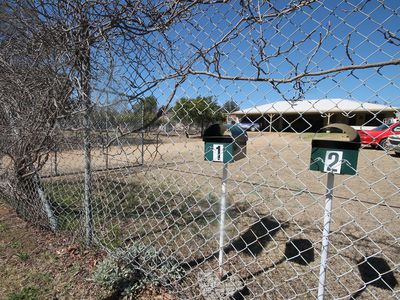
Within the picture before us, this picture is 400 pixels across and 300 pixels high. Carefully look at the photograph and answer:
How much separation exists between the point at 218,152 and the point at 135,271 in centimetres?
125

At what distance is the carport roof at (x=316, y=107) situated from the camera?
3.80 feet

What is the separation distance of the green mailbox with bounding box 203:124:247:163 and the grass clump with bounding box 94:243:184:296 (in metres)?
0.99

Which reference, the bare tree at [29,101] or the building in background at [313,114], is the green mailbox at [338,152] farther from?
the bare tree at [29,101]

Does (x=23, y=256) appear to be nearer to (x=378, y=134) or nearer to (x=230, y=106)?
(x=230, y=106)

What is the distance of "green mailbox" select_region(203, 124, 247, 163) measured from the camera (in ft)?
6.17

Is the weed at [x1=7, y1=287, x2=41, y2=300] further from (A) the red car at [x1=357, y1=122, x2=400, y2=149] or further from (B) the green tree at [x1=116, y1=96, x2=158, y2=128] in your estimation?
(A) the red car at [x1=357, y1=122, x2=400, y2=149]

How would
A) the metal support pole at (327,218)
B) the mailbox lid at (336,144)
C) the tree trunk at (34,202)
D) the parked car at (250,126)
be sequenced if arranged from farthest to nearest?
1. the tree trunk at (34,202)
2. the parked car at (250,126)
3. the metal support pole at (327,218)
4. the mailbox lid at (336,144)

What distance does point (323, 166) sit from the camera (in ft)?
4.58

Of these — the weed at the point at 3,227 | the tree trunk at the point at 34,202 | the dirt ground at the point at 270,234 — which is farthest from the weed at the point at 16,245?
the dirt ground at the point at 270,234

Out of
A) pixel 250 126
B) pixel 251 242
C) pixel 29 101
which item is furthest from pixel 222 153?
pixel 29 101

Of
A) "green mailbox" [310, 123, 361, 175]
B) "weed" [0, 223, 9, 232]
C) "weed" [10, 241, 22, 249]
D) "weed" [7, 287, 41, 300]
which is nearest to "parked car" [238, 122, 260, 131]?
"green mailbox" [310, 123, 361, 175]

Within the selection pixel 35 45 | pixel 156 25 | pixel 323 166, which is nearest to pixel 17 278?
pixel 35 45

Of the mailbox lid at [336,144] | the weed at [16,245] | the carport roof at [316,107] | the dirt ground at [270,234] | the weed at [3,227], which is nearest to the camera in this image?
the carport roof at [316,107]

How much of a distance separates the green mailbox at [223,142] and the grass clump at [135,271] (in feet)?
3.25
